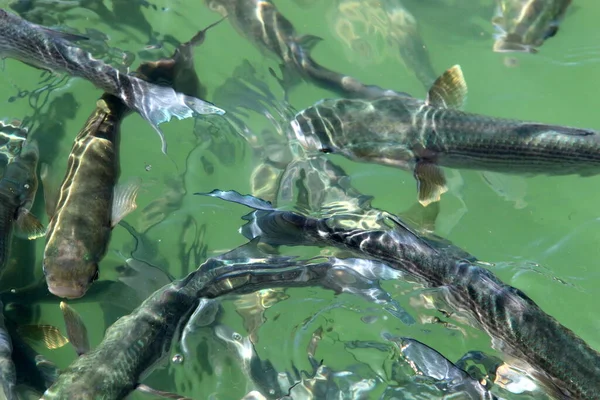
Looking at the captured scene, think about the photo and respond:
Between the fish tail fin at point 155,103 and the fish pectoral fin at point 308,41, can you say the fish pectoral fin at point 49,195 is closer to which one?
the fish tail fin at point 155,103

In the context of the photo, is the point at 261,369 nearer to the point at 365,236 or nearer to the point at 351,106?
the point at 365,236

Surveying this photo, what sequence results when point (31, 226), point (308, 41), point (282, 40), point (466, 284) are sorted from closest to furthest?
1. point (466, 284)
2. point (31, 226)
3. point (282, 40)
4. point (308, 41)

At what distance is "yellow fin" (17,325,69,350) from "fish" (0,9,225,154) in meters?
1.88

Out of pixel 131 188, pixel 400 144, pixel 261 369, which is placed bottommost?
pixel 261 369

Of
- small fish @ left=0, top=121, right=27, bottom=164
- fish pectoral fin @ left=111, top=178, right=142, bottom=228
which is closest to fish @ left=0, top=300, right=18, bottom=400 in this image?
fish pectoral fin @ left=111, top=178, right=142, bottom=228

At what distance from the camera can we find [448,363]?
175 inches

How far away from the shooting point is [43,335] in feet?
16.6

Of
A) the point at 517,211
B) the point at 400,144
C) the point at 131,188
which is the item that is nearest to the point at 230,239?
the point at 131,188

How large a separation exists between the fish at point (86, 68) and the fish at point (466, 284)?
1298mm

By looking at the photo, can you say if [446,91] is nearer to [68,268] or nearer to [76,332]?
[68,268]

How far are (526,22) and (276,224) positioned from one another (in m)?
3.51

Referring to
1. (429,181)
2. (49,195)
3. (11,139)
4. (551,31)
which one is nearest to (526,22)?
(551,31)

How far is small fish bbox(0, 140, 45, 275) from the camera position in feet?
17.0

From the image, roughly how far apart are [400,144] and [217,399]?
8.88ft
